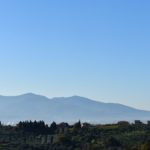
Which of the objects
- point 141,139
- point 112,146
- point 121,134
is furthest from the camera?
point 121,134

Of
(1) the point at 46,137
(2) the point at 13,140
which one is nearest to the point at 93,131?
(1) the point at 46,137

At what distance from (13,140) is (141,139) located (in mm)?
24156

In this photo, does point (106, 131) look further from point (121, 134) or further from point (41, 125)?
point (41, 125)

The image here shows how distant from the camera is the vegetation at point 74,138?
9556 centimetres

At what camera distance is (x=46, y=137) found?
375 feet

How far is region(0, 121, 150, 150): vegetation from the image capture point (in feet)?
314

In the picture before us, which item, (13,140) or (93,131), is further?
(93,131)

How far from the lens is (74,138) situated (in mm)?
107625

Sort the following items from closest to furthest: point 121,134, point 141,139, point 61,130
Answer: point 141,139 < point 121,134 < point 61,130

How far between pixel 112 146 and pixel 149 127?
38.0 metres

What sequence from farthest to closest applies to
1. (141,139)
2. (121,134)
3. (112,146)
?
(121,134) < (141,139) < (112,146)

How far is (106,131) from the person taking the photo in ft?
396

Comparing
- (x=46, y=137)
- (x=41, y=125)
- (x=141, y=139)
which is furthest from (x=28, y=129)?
(x=141, y=139)

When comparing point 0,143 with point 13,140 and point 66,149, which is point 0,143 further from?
point 66,149
